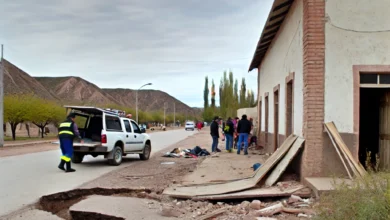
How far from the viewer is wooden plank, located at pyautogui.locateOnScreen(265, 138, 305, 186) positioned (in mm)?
8305

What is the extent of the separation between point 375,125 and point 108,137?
8.69 metres

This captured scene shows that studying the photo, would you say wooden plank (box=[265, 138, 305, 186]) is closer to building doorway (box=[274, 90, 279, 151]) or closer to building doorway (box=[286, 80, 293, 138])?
building doorway (box=[286, 80, 293, 138])

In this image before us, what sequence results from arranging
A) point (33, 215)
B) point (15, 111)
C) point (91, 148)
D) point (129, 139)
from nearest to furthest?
point (33, 215)
point (91, 148)
point (129, 139)
point (15, 111)

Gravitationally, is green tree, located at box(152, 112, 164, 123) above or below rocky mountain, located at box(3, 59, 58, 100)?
below

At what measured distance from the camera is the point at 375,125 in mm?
10445

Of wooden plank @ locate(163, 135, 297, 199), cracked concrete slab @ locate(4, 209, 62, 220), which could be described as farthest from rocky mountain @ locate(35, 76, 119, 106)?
cracked concrete slab @ locate(4, 209, 62, 220)

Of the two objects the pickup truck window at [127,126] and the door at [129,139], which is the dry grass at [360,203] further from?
the pickup truck window at [127,126]

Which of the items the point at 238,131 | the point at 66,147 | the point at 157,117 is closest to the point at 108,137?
the point at 66,147

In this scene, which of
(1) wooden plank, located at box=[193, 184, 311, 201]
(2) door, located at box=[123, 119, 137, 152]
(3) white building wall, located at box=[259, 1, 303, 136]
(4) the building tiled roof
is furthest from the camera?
(2) door, located at box=[123, 119, 137, 152]

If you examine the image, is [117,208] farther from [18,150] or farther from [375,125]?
[18,150]

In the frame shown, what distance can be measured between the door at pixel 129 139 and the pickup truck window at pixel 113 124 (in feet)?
1.43

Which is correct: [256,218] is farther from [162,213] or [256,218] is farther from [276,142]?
[276,142]

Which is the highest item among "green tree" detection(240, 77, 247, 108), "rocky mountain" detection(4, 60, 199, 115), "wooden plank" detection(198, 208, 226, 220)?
"rocky mountain" detection(4, 60, 199, 115)

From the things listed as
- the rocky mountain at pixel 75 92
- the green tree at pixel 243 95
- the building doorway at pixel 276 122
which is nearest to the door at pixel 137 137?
the building doorway at pixel 276 122
